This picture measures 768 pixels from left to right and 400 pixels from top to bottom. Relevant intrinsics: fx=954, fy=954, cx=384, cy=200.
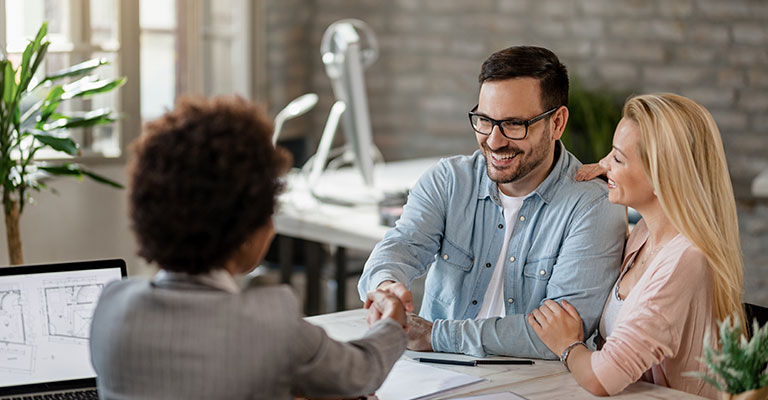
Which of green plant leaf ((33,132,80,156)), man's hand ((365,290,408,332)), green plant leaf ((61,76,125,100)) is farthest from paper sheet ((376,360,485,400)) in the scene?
green plant leaf ((61,76,125,100))

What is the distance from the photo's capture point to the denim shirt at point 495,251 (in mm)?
1963

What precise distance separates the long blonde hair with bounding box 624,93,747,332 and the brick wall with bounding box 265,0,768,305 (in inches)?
123

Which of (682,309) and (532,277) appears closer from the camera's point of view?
(682,309)

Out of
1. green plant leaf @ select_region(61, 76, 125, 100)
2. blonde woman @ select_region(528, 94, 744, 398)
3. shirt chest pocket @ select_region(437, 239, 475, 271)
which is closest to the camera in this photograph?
blonde woman @ select_region(528, 94, 744, 398)

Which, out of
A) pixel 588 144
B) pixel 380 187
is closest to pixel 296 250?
pixel 380 187

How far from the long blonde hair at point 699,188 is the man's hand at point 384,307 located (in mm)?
531

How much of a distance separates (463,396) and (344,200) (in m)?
2.37

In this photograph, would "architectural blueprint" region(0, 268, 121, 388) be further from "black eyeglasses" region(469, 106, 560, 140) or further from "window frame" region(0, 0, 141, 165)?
"window frame" region(0, 0, 141, 165)

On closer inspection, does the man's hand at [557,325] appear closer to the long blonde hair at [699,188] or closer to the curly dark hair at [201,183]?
the long blonde hair at [699,188]

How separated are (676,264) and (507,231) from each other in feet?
1.66

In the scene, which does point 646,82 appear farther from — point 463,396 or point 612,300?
point 463,396

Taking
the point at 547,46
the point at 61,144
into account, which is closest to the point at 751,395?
the point at 61,144

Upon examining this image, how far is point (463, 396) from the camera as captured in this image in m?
1.73

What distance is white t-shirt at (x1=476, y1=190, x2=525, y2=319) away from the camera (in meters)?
2.17
